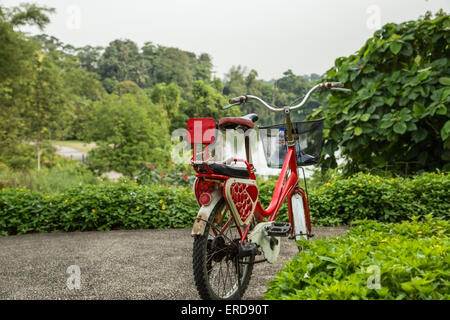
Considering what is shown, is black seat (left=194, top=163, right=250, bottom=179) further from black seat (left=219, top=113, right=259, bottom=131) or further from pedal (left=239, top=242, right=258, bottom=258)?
pedal (left=239, top=242, right=258, bottom=258)

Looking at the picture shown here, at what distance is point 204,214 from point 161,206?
276 centimetres

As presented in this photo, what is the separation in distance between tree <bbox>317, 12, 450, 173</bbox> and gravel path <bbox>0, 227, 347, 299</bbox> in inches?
56.8

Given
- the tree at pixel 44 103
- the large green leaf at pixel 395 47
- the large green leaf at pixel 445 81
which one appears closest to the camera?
the large green leaf at pixel 445 81

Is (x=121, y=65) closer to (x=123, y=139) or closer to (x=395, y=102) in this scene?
(x=123, y=139)

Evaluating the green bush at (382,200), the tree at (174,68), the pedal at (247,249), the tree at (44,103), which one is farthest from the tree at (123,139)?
the pedal at (247,249)

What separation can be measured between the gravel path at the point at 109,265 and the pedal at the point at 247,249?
1.50ft

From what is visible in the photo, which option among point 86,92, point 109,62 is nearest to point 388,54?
point 86,92

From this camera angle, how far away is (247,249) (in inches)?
84.6

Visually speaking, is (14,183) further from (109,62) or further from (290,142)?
(109,62)

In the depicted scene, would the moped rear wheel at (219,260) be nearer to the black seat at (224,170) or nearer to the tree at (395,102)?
the black seat at (224,170)

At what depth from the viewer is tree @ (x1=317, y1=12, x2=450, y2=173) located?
4828mm

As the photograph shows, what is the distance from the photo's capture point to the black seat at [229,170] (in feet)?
6.79

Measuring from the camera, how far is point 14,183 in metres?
A: 7.39

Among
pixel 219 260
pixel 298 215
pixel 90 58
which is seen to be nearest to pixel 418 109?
pixel 298 215
